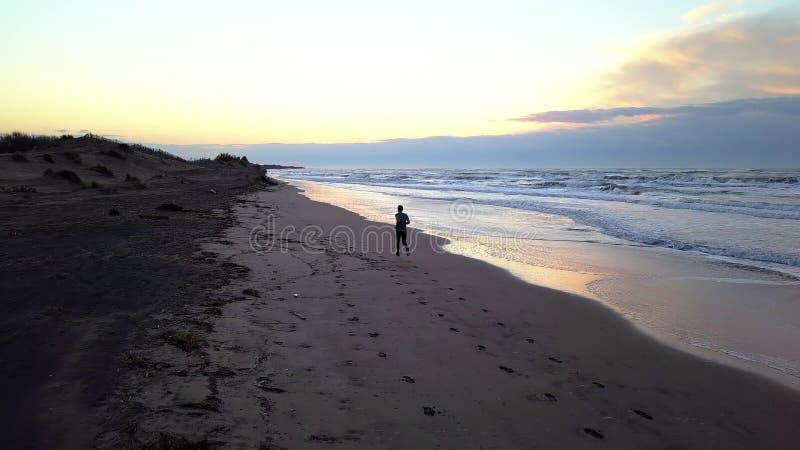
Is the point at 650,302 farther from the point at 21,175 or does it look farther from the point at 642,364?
the point at 21,175

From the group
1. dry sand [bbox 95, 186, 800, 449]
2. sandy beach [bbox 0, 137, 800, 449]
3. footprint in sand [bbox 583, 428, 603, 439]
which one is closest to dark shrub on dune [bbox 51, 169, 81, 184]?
sandy beach [bbox 0, 137, 800, 449]

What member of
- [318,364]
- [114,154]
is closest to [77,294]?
[318,364]

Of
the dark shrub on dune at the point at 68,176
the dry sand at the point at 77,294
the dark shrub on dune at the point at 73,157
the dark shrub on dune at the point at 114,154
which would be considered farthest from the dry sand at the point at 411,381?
the dark shrub on dune at the point at 114,154

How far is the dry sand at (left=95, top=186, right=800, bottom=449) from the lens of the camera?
11.1 ft

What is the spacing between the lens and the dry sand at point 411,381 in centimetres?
338

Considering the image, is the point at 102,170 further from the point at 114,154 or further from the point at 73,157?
the point at 114,154

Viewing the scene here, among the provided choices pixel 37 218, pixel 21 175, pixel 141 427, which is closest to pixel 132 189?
pixel 21 175

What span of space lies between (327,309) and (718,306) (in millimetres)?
6627

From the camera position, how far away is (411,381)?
4.41 m

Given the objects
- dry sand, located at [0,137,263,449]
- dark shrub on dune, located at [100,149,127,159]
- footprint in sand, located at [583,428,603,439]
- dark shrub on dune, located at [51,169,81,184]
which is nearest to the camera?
dry sand, located at [0,137,263,449]

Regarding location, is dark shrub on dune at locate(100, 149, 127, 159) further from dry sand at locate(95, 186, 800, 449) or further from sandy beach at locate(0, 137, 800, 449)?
dry sand at locate(95, 186, 800, 449)

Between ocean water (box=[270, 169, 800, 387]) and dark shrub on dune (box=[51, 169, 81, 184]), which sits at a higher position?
dark shrub on dune (box=[51, 169, 81, 184])

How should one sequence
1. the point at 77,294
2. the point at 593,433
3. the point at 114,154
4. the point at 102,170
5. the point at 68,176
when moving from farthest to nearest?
the point at 114,154 → the point at 102,170 → the point at 68,176 → the point at 77,294 → the point at 593,433

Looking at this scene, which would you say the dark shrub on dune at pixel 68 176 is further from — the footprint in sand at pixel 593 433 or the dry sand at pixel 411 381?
the footprint in sand at pixel 593 433
